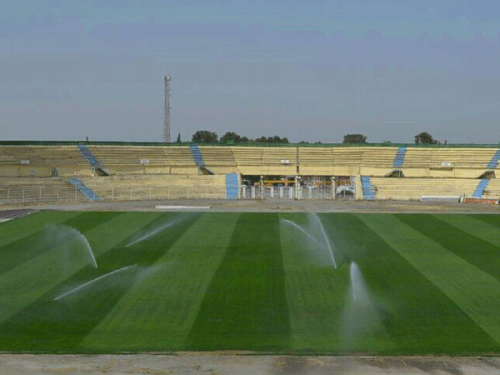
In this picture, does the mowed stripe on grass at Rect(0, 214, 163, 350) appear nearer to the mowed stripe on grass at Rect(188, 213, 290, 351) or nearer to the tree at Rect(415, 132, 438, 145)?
the mowed stripe on grass at Rect(188, 213, 290, 351)

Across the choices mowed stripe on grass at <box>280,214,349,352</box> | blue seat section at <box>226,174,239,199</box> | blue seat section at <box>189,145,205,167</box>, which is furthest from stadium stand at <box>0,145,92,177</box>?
mowed stripe on grass at <box>280,214,349,352</box>

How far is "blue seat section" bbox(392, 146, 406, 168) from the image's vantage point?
3573 inches

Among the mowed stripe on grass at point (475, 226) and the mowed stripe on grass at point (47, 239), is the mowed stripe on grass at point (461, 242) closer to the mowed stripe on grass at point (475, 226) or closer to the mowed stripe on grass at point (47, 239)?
the mowed stripe on grass at point (475, 226)

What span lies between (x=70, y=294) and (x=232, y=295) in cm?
561

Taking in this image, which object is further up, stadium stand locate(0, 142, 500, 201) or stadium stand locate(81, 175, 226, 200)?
stadium stand locate(0, 142, 500, 201)

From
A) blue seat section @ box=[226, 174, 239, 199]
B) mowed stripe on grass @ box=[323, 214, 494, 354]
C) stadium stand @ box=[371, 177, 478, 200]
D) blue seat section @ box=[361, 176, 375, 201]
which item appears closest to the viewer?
mowed stripe on grass @ box=[323, 214, 494, 354]

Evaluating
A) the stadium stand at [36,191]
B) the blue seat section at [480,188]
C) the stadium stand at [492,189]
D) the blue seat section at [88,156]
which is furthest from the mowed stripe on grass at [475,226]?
the blue seat section at [88,156]

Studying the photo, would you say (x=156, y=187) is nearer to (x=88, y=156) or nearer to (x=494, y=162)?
(x=88, y=156)

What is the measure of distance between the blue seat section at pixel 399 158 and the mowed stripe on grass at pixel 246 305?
5564 centimetres

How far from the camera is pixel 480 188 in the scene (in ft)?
262

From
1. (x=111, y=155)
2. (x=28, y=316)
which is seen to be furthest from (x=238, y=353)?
(x=111, y=155)

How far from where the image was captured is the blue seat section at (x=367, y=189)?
259 ft

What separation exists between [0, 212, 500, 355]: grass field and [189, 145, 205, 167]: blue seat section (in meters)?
45.2

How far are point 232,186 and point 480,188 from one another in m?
26.5
